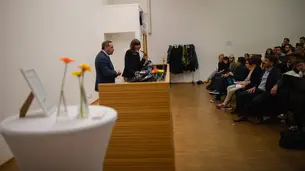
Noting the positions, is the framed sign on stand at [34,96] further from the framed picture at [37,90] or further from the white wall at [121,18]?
the white wall at [121,18]

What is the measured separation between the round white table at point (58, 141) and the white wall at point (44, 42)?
1.88 m

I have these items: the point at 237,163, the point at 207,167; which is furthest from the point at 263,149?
the point at 207,167

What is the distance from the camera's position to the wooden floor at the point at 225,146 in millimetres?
2939

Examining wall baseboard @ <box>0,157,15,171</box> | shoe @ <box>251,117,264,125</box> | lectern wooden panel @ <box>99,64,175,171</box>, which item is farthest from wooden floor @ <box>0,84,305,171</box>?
lectern wooden panel @ <box>99,64,175,171</box>

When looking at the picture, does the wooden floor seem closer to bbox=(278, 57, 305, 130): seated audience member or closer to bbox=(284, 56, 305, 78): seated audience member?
bbox=(278, 57, 305, 130): seated audience member

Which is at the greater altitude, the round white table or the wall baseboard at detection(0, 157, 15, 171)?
Answer: the round white table

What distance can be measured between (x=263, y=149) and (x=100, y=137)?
250 cm

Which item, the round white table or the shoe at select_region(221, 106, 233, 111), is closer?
the round white table

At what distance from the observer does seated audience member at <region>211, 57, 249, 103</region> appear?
227 inches

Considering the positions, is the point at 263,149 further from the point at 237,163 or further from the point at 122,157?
the point at 122,157

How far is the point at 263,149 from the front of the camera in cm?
340

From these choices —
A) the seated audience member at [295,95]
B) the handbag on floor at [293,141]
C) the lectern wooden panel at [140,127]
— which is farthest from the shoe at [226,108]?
the lectern wooden panel at [140,127]

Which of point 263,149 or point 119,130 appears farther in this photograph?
point 263,149

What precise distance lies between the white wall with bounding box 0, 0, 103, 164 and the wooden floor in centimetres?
100
